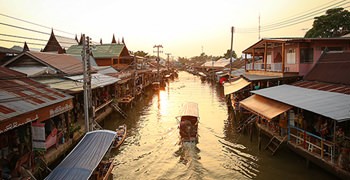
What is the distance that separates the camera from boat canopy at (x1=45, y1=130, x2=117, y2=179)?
9812 mm

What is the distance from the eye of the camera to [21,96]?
12.9 metres

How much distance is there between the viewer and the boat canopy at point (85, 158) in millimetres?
9812

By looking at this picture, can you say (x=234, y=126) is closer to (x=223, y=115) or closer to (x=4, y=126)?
(x=223, y=115)

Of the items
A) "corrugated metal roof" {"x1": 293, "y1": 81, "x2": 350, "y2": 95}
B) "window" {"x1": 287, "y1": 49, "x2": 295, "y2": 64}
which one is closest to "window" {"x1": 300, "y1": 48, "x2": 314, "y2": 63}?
"window" {"x1": 287, "y1": 49, "x2": 295, "y2": 64}

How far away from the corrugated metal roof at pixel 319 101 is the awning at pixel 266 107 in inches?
17.2

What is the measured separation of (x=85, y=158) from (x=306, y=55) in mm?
19282

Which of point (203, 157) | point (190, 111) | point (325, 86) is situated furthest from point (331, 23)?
point (203, 157)

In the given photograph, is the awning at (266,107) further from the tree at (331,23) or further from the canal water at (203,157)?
the tree at (331,23)

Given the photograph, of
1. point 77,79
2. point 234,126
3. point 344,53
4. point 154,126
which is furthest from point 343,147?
point 77,79

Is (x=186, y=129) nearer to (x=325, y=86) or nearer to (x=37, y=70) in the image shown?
(x=325, y=86)

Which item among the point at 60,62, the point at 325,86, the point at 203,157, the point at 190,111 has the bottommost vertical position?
the point at 203,157

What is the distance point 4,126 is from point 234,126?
61.5 feet

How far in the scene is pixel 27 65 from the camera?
22844mm

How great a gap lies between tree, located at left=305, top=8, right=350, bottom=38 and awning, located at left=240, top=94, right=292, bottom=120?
1476 inches
